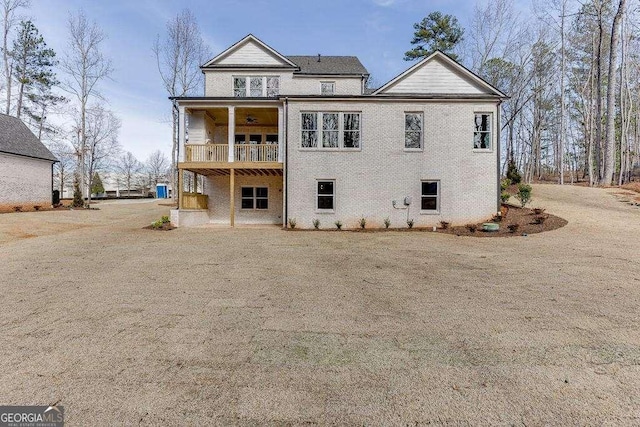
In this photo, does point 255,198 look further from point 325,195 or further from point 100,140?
point 100,140

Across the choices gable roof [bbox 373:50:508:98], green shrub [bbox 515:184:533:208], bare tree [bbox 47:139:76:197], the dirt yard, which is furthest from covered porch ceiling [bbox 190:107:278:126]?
bare tree [bbox 47:139:76:197]

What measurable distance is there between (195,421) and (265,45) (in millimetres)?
18322

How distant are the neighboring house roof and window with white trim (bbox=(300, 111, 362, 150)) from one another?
66.2ft

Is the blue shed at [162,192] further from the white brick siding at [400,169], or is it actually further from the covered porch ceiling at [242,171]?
the white brick siding at [400,169]

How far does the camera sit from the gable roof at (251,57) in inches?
664

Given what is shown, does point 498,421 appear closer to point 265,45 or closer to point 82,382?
point 82,382

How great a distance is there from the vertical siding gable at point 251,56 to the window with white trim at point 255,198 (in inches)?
280

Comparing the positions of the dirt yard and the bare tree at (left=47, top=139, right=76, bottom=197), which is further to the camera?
the bare tree at (left=47, top=139, right=76, bottom=197)

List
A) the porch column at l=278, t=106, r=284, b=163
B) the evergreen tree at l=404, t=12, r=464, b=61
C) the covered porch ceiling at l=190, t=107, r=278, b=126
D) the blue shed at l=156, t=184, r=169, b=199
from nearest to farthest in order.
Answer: the porch column at l=278, t=106, r=284, b=163 → the covered porch ceiling at l=190, t=107, r=278, b=126 → the evergreen tree at l=404, t=12, r=464, b=61 → the blue shed at l=156, t=184, r=169, b=199

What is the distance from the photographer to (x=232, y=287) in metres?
5.41

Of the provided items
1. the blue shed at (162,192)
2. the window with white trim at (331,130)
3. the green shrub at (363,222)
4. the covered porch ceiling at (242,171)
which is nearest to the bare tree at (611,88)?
the window with white trim at (331,130)

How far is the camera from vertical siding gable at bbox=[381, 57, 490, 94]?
575 inches

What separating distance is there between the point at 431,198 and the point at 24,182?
26210mm

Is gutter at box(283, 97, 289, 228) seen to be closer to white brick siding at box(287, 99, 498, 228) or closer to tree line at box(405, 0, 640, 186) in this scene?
white brick siding at box(287, 99, 498, 228)
